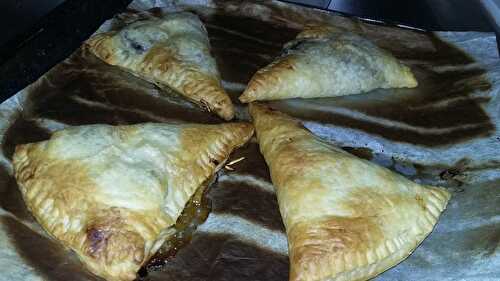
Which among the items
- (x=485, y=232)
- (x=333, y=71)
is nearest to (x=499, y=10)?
(x=333, y=71)

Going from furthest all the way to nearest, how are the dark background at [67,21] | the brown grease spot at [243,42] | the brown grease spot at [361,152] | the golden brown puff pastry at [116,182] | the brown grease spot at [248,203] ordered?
the brown grease spot at [243,42]
the dark background at [67,21]
the brown grease spot at [361,152]
the brown grease spot at [248,203]
the golden brown puff pastry at [116,182]

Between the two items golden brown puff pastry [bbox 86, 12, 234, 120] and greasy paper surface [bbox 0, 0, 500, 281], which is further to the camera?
golden brown puff pastry [bbox 86, 12, 234, 120]

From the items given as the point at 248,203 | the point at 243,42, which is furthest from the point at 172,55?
the point at 248,203

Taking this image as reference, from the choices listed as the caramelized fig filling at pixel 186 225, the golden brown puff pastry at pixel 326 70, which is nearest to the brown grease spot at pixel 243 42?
the golden brown puff pastry at pixel 326 70

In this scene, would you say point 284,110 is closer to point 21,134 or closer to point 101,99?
point 101,99

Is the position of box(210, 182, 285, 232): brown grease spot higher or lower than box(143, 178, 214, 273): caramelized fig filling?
higher

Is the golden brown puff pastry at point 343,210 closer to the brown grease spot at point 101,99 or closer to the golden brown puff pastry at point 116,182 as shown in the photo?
the golden brown puff pastry at point 116,182

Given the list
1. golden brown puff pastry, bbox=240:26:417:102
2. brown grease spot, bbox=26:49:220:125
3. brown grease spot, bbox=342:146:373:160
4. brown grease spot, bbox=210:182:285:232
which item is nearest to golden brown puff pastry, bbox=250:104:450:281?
brown grease spot, bbox=210:182:285:232

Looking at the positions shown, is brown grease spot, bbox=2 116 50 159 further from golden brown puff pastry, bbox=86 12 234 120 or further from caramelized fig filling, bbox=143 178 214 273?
caramelized fig filling, bbox=143 178 214 273
